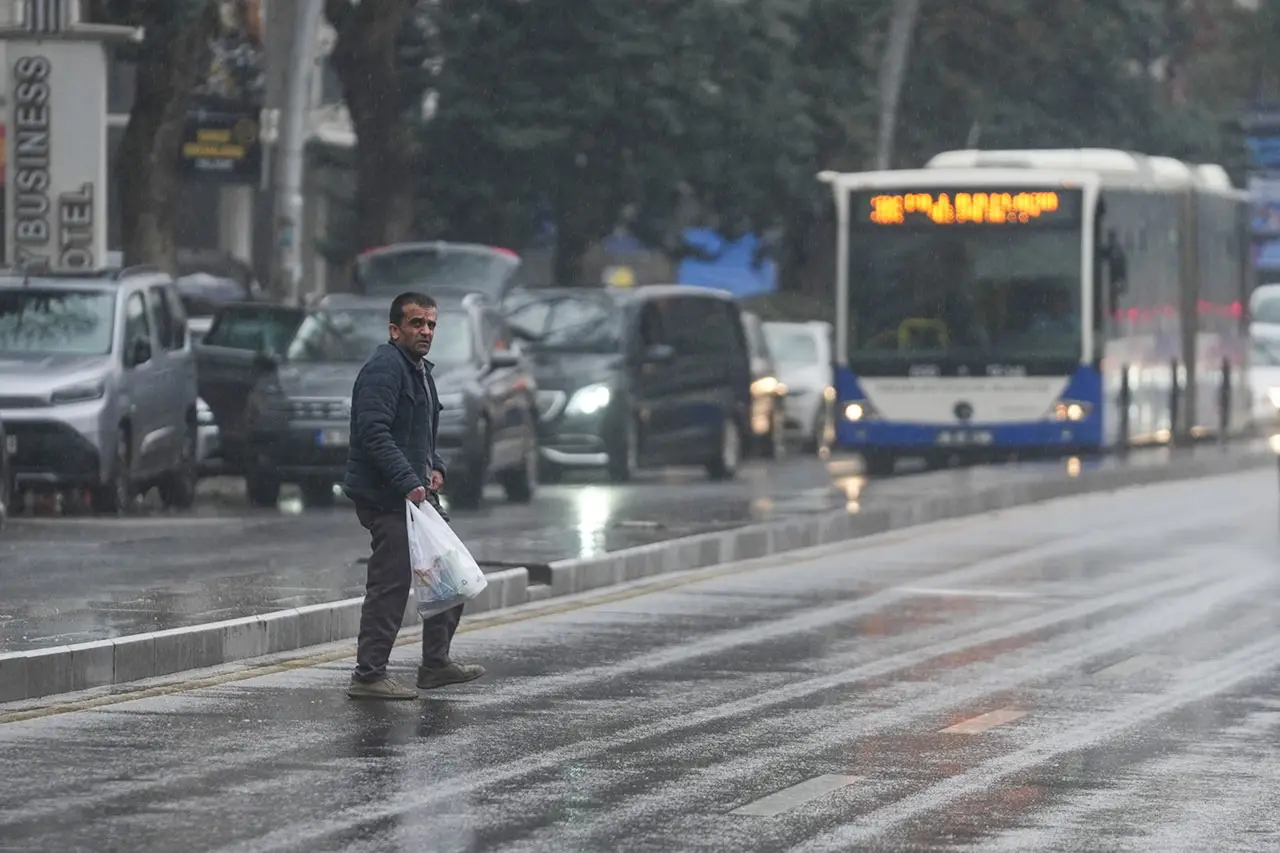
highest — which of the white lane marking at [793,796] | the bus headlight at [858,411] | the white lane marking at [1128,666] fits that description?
the bus headlight at [858,411]

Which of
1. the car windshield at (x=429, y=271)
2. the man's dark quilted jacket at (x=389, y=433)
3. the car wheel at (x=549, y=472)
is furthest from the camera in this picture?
the car windshield at (x=429, y=271)

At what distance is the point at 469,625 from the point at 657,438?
1387cm

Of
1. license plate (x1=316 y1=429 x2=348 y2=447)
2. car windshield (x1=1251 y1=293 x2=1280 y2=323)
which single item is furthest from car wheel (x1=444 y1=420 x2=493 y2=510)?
car windshield (x1=1251 y1=293 x2=1280 y2=323)

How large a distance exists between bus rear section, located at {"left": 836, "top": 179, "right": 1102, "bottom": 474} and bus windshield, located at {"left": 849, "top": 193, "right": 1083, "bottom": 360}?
0.03 feet

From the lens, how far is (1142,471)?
101ft

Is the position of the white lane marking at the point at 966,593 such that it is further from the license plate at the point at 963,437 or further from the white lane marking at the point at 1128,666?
the license plate at the point at 963,437

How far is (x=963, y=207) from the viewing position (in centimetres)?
3158

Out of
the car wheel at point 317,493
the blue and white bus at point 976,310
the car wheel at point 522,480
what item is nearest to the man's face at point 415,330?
the car wheel at point 317,493

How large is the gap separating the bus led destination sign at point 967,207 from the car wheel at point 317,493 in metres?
8.21

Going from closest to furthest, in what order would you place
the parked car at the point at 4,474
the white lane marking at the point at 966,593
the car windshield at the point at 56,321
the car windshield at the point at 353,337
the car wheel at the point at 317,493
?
the white lane marking at the point at 966,593 → the parked car at the point at 4,474 → the car windshield at the point at 56,321 → the car windshield at the point at 353,337 → the car wheel at the point at 317,493

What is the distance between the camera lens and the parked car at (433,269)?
115 feet

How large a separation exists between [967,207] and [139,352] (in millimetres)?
11565

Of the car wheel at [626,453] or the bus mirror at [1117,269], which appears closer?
the car wheel at [626,453]

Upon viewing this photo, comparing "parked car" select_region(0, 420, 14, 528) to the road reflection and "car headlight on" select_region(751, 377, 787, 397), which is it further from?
"car headlight on" select_region(751, 377, 787, 397)
